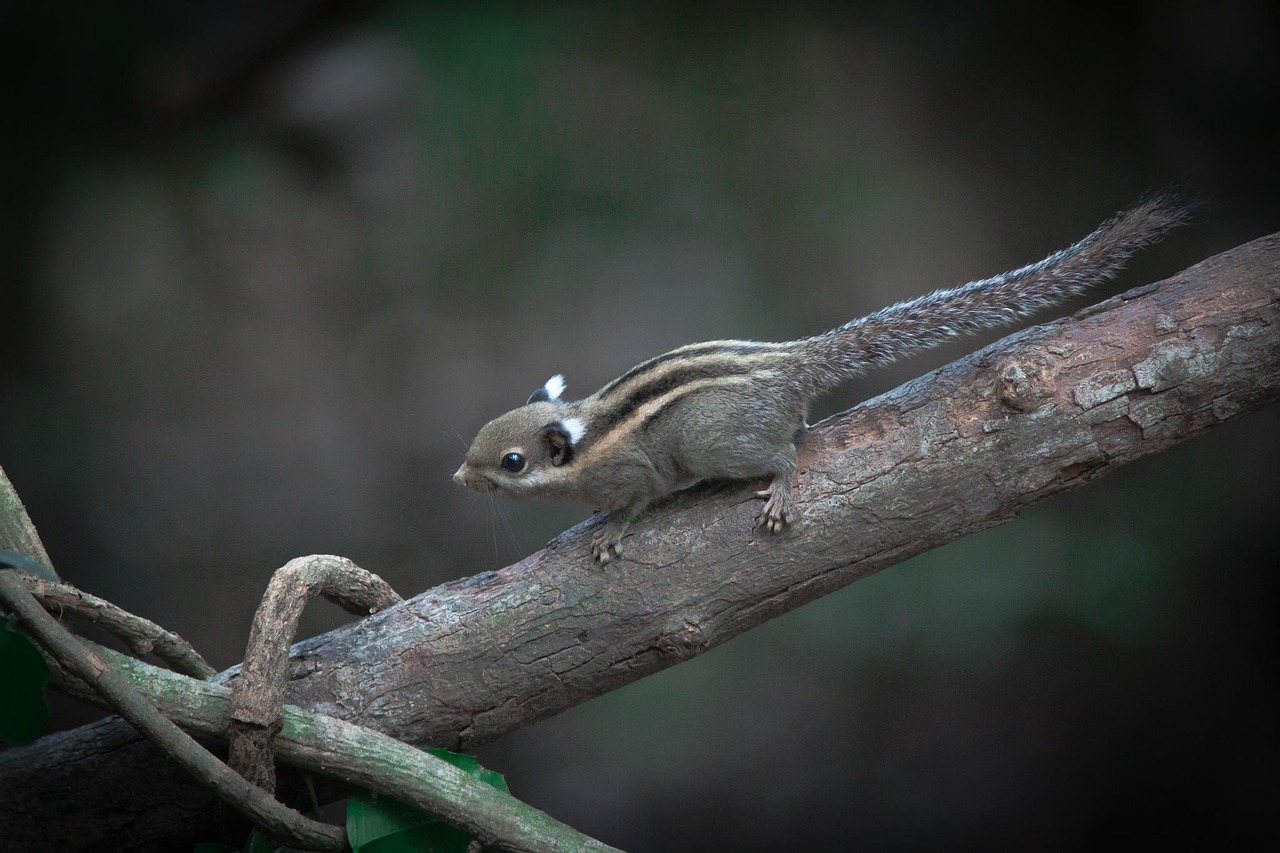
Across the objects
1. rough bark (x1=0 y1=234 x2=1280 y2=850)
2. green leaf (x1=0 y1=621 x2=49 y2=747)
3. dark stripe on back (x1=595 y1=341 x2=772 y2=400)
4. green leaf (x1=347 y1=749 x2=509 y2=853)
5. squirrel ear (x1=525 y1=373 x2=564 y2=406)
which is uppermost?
squirrel ear (x1=525 y1=373 x2=564 y2=406)

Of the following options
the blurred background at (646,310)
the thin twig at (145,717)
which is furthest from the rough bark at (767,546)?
the blurred background at (646,310)

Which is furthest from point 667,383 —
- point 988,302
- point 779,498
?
point 988,302

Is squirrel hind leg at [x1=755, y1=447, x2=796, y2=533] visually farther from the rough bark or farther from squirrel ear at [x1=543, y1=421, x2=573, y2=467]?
squirrel ear at [x1=543, y1=421, x2=573, y2=467]

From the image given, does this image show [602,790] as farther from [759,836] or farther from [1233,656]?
[1233,656]

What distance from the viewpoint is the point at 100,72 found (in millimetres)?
3025

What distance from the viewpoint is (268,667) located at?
189 centimetres

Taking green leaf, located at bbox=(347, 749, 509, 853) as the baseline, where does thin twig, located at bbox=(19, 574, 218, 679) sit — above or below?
above

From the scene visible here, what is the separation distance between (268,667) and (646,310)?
73.4 inches

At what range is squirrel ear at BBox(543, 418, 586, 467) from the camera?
2.31 metres

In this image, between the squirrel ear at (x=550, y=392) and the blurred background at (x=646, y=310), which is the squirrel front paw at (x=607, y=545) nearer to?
the squirrel ear at (x=550, y=392)

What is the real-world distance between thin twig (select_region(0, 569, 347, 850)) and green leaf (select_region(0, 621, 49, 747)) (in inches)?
1.5

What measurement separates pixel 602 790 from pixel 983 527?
6.11 ft

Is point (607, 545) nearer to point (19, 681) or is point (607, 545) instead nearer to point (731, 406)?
A: point (731, 406)

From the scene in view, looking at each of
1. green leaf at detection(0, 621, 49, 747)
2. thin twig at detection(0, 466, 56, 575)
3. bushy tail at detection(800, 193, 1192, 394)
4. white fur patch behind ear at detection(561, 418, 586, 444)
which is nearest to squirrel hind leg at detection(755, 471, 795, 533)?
bushy tail at detection(800, 193, 1192, 394)
